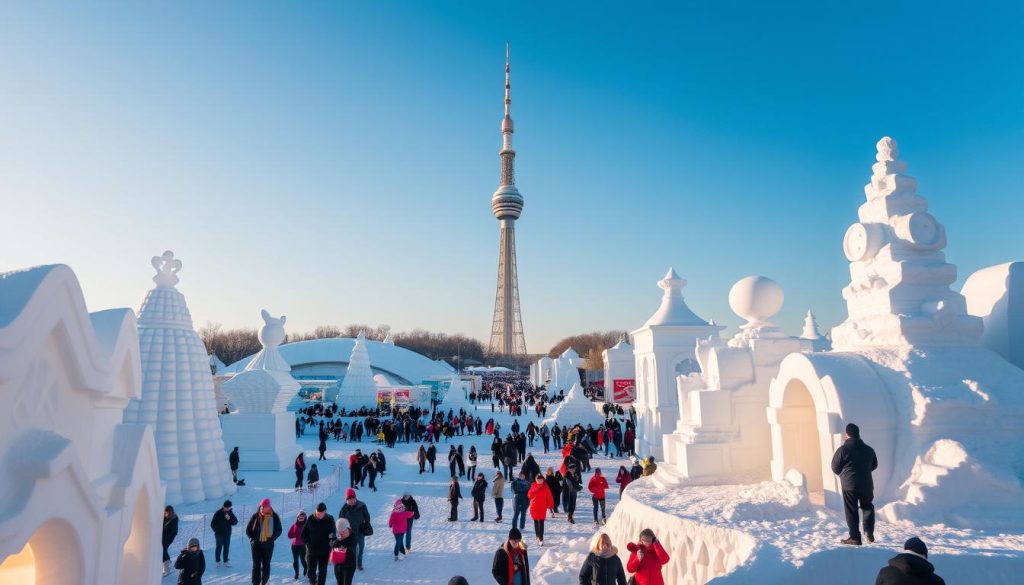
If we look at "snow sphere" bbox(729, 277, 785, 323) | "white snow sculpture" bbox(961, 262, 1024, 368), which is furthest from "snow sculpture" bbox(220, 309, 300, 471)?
"white snow sculpture" bbox(961, 262, 1024, 368)

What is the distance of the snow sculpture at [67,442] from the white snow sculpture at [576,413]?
1748cm

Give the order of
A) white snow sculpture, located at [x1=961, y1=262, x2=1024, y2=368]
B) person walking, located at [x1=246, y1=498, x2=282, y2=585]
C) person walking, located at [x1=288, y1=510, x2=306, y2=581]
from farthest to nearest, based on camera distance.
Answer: white snow sculpture, located at [x1=961, y1=262, x2=1024, y2=368] → person walking, located at [x1=288, y1=510, x2=306, y2=581] → person walking, located at [x1=246, y1=498, x2=282, y2=585]

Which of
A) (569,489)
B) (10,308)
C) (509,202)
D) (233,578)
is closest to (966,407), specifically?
(569,489)

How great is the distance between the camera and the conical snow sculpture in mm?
11977

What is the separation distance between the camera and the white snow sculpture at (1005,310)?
26.9ft

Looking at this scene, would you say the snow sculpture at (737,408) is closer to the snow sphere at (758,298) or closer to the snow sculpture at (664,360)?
the snow sphere at (758,298)

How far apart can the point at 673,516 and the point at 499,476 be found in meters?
4.17

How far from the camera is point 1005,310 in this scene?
8312 millimetres

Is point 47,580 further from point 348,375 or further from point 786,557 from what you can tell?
point 348,375

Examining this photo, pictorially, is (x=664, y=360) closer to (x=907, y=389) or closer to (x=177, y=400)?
(x=907, y=389)

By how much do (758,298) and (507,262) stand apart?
7719 centimetres

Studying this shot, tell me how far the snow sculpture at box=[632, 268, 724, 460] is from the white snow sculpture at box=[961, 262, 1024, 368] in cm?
682

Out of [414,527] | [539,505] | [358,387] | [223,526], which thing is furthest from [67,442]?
[358,387]

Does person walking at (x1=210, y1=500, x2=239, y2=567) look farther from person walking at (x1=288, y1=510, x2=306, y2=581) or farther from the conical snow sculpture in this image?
the conical snow sculpture
